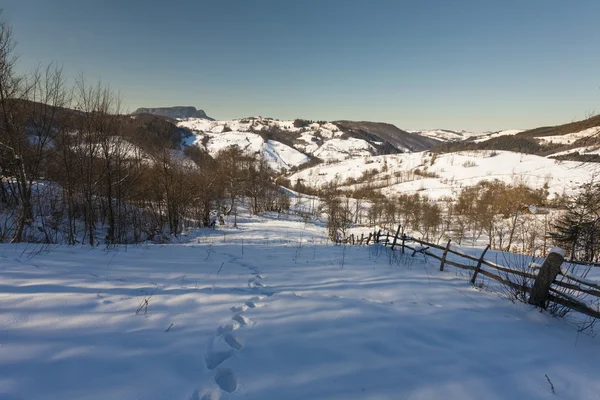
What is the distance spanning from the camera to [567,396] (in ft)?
9.41

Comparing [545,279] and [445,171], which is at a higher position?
[445,171]

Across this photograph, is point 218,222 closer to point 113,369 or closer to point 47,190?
point 47,190

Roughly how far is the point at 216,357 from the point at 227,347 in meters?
0.20

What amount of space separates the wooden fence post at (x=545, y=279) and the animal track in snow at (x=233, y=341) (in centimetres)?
558

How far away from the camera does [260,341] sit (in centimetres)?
331

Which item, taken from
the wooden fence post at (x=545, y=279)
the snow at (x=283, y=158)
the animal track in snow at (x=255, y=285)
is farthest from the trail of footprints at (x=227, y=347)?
the snow at (x=283, y=158)

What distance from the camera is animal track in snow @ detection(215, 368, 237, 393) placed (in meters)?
2.55

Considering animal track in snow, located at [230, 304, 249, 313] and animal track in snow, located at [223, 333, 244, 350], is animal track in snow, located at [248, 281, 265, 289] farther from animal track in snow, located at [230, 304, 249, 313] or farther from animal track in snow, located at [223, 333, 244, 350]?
animal track in snow, located at [223, 333, 244, 350]

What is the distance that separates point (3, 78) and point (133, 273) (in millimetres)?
10385

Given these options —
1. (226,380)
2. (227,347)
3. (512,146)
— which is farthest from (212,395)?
(512,146)

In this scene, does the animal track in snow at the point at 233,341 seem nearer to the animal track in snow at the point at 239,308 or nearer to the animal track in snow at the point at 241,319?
the animal track in snow at the point at 241,319

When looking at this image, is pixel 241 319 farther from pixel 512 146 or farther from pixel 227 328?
pixel 512 146

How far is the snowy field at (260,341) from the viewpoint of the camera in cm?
252

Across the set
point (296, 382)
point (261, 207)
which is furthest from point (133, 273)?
point (261, 207)
